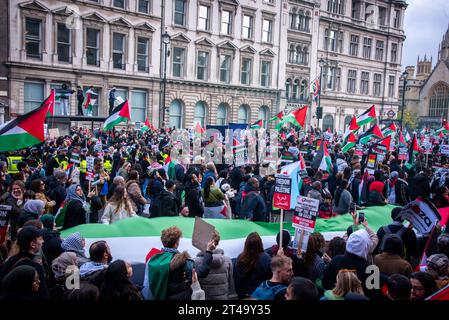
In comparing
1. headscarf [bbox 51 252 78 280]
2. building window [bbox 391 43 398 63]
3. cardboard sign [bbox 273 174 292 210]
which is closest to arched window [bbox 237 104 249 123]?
building window [bbox 391 43 398 63]

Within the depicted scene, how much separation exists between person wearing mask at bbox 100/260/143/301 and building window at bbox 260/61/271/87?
127 ft

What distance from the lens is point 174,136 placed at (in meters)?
19.7

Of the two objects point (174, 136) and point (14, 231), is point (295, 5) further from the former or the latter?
point (14, 231)

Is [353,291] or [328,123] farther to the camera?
[328,123]

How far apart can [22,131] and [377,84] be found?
5137cm

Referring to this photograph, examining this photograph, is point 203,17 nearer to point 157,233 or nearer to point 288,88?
point 288,88

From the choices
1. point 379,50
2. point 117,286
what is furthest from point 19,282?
point 379,50

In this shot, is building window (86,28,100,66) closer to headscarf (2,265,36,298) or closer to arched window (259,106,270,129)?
arched window (259,106,270,129)

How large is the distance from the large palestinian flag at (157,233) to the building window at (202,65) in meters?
30.7

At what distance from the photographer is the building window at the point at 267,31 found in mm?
40719

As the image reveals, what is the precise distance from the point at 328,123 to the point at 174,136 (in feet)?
107

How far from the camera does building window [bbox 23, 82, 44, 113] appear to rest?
2883 centimetres
